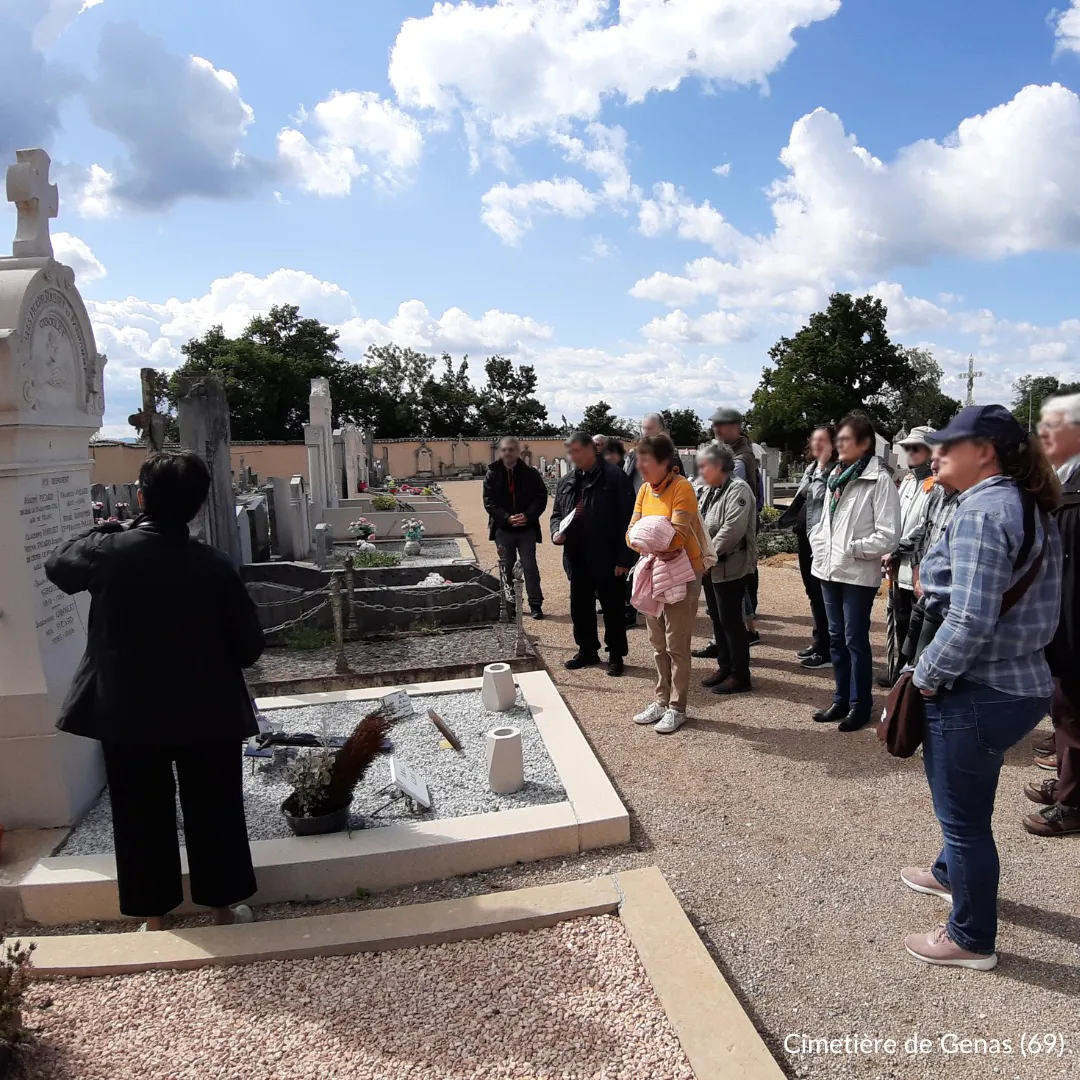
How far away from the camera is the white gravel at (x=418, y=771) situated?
3.72 meters

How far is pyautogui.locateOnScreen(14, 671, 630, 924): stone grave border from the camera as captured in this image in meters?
3.21

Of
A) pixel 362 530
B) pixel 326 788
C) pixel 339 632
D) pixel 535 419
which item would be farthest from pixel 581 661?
pixel 535 419

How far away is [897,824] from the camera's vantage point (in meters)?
3.68

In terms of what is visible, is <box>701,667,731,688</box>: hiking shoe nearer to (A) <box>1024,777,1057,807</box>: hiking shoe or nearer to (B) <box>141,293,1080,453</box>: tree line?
(A) <box>1024,777,1057,807</box>: hiking shoe

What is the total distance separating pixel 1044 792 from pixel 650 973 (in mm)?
2522

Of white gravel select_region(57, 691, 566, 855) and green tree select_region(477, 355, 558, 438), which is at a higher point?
green tree select_region(477, 355, 558, 438)

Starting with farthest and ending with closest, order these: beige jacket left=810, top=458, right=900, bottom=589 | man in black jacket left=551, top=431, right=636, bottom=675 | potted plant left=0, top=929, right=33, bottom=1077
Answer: man in black jacket left=551, top=431, right=636, bottom=675
beige jacket left=810, top=458, right=900, bottom=589
potted plant left=0, top=929, right=33, bottom=1077

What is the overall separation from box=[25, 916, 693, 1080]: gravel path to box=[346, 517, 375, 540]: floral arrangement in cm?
1155

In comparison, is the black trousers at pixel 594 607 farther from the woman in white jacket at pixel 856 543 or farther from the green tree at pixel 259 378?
the green tree at pixel 259 378

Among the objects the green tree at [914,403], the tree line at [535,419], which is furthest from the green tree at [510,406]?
the green tree at [914,403]

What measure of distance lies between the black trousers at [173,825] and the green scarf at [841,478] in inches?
148

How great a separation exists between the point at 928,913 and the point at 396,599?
5.75m

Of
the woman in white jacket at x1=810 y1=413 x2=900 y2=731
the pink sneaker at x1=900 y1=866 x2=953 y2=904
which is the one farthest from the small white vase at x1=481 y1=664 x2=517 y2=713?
the pink sneaker at x1=900 y1=866 x2=953 y2=904

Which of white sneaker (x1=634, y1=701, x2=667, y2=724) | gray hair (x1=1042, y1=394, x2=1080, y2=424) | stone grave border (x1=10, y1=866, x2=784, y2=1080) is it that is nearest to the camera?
stone grave border (x1=10, y1=866, x2=784, y2=1080)
